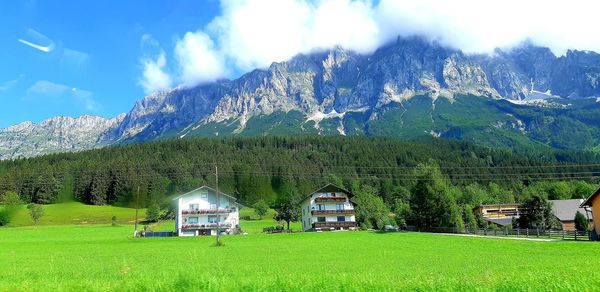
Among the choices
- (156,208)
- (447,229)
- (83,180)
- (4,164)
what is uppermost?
(4,164)

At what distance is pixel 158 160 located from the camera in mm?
197875

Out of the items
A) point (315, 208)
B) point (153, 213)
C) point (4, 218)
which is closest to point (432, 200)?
point (315, 208)

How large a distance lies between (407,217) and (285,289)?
98.2 m

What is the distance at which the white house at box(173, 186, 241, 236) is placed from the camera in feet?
343

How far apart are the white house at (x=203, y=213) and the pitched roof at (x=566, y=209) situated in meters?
73.0

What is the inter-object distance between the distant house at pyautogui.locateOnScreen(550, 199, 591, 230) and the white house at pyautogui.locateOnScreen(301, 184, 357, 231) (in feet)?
153

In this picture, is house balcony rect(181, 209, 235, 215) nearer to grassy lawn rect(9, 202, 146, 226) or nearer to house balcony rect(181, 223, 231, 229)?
house balcony rect(181, 223, 231, 229)

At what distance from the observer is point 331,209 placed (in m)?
114

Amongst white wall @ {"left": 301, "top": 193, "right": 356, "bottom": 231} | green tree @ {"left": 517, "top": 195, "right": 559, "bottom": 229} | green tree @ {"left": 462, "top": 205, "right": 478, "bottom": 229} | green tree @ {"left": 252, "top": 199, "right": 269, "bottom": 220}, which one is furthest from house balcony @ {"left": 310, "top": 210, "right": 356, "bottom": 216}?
green tree @ {"left": 517, "top": 195, "right": 559, "bottom": 229}

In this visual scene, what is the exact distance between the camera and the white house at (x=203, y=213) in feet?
343

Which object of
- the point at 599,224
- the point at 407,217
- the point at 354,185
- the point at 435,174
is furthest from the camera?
the point at 354,185

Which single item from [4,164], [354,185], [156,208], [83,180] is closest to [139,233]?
[156,208]

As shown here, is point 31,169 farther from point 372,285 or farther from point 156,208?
point 372,285

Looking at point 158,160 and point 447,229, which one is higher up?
point 158,160
